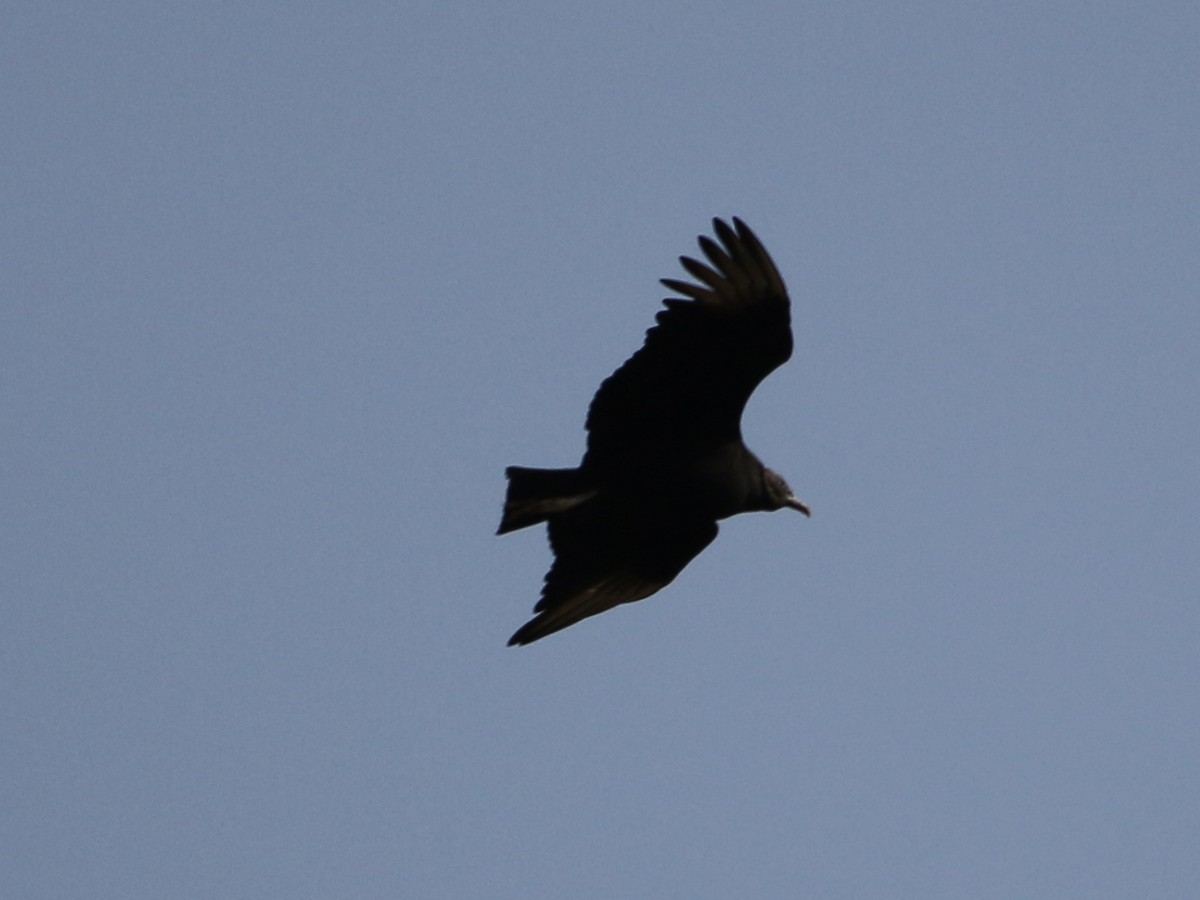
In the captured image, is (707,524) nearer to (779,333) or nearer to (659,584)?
(659,584)

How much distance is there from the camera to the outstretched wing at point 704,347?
11102mm

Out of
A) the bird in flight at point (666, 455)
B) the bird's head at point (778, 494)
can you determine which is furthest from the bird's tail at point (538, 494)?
the bird's head at point (778, 494)

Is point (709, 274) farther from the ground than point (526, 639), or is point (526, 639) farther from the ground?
point (709, 274)

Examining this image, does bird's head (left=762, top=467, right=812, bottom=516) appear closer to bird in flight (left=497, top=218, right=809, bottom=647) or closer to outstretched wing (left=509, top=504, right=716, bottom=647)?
bird in flight (left=497, top=218, right=809, bottom=647)

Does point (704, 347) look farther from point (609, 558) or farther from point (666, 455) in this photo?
point (609, 558)

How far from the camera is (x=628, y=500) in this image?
453 inches

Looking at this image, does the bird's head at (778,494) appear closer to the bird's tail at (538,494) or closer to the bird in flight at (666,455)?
the bird in flight at (666,455)

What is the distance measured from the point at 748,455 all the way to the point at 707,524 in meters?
0.38

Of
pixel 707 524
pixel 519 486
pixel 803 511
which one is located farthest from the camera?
pixel 803 511

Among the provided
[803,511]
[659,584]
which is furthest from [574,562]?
[803,511]

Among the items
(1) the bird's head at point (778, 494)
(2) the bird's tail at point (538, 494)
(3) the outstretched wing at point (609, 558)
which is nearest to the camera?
(2) the bird's tail at point (538, 494)

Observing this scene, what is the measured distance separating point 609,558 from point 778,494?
3.36ft

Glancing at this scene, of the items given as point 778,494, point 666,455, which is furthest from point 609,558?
point 778,494

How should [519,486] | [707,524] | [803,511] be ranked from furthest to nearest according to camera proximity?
[803,511] < [707,524] < [519,486]
